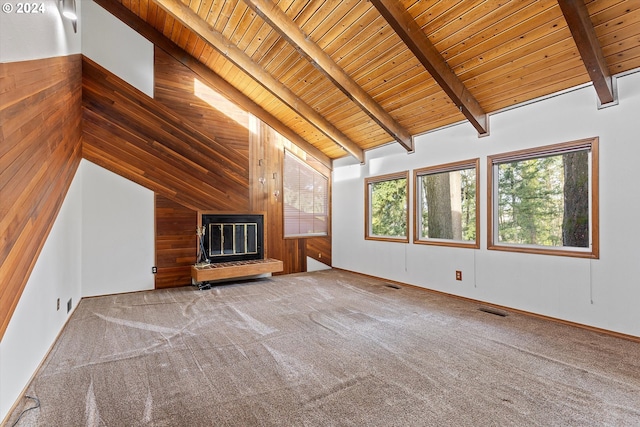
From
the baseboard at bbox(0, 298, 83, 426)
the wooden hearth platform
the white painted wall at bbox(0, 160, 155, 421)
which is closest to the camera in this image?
the baseboard at bbox(0, 298, 83, 426)

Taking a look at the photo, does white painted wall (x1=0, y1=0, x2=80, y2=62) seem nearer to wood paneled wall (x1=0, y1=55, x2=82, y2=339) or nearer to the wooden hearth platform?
wood paneled wall (x1=0, y1=55, x2=82, y2=339)

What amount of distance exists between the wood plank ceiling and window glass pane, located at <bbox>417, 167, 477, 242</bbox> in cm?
70

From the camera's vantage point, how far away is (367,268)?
5.93m

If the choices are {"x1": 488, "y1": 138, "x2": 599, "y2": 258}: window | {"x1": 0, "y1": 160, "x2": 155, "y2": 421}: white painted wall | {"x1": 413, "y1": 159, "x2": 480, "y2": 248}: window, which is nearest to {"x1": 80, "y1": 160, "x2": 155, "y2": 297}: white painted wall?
{"x1": 0, "y1": 160, "x2": 155, "y2": 421}: white painted wall

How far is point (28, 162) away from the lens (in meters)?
2.14

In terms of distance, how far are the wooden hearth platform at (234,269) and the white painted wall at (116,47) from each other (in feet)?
9.42

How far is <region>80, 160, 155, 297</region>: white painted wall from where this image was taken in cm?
441

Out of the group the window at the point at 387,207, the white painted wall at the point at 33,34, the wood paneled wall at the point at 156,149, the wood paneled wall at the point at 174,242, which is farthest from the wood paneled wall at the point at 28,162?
the window at the point at 387,207

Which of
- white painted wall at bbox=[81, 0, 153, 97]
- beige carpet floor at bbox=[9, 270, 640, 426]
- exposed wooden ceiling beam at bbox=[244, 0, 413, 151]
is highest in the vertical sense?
white painted wall at bbox=[81, 0, 153, 97]

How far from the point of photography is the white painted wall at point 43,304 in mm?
1850

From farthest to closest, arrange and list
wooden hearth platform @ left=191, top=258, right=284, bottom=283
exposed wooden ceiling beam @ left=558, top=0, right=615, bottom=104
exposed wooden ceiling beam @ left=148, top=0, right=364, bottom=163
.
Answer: wooden hearth platform @ left=191, top=258, right=284, bottom=283, exposed wooden ceiling beam @ left=148, top=0, right=364, bottom=163, exposed wooden ceiling beam @ left=558, top=0, right=615, bottom=104

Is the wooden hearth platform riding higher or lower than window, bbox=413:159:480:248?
lower

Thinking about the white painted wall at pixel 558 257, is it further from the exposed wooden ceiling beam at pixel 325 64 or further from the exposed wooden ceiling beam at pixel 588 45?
the exposed wooden ceiling beam at pixel 325 64

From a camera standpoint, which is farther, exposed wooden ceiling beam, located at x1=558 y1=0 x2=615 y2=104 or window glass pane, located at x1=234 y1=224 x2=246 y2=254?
window glass pane, located at x1=234 y1=224 x2=246 y2=254
